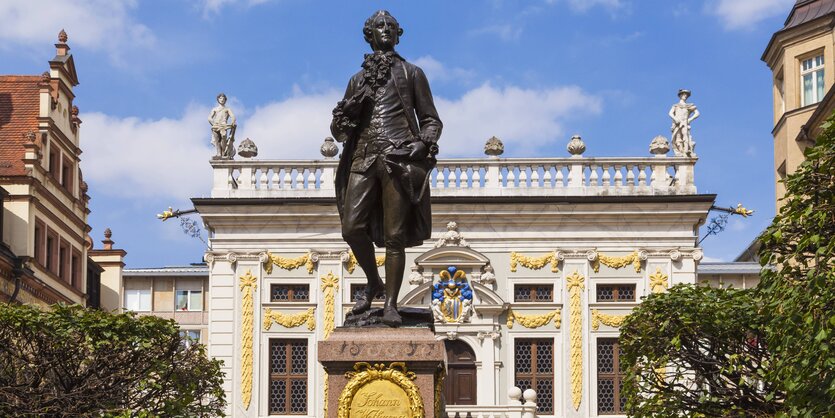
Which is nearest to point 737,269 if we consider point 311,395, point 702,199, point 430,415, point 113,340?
point 702,199

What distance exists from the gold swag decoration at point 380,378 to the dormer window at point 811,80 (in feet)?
105

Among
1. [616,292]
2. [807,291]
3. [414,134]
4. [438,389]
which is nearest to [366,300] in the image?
[438,389]

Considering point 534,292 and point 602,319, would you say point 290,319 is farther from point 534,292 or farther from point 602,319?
point 602,319

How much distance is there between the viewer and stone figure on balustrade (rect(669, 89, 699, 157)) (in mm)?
39969

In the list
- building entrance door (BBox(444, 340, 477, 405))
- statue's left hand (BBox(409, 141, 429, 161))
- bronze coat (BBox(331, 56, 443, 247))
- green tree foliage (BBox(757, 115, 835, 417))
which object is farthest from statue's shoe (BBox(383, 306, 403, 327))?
building entrance door (BBox(444, 340, 477, 405))

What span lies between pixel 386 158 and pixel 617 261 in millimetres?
25427

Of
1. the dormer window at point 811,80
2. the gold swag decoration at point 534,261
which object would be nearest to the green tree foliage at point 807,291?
the gold swag decoration at point 534,261

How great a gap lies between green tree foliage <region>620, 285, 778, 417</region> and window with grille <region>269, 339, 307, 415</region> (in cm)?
1131

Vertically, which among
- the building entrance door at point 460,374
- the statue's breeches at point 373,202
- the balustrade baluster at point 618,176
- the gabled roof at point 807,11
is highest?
the gabled roof at point 807,11

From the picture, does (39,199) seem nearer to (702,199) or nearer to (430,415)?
(702,199)

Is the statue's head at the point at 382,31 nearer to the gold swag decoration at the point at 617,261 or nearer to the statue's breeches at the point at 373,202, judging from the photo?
the statue's breeches at the point at 373,202

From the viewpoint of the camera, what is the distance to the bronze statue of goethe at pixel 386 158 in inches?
560

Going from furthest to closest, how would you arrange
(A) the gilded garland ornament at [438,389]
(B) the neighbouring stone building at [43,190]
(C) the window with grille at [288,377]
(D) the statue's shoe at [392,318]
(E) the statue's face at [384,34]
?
(B) the neighbouring stone building at [43,190] < (C) the window with grille at [288,377] < (E) the statue's face at [384,34] < (D) the statue's shoe at [392,318] < (A) the gilded garland ornament at [438,389]

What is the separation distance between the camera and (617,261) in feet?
128
